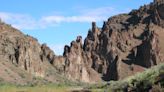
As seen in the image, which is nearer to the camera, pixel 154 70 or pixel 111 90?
pixel 154 70

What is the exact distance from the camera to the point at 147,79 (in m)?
17.6

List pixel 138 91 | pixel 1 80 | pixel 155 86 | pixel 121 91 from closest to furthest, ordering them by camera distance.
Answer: pixel 155 86 < pixel 138 91 < pixel 121 91 < pixel 1 80

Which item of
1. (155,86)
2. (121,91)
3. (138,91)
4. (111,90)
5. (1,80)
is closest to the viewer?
(155,86)

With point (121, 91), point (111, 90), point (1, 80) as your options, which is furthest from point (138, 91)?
point (1, 80)

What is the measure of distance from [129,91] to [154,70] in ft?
4.28

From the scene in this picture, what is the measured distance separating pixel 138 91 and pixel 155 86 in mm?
1177

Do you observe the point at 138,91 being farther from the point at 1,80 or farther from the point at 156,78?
the point at 1,80

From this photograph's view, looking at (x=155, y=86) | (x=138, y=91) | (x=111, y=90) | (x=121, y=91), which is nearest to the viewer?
(x=155, y=86)

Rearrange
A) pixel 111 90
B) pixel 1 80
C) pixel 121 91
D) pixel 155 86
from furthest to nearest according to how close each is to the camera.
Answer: pixel 1 80 < pixel 111 90 < pixel 121 91 < pixel 155 86

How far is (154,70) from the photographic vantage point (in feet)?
61.0

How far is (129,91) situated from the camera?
712 inches

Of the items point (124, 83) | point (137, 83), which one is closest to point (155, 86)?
point (137, 83)

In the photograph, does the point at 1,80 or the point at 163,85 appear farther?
the point at 1,80

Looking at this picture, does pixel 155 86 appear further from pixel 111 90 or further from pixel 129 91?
pixel 111 90
